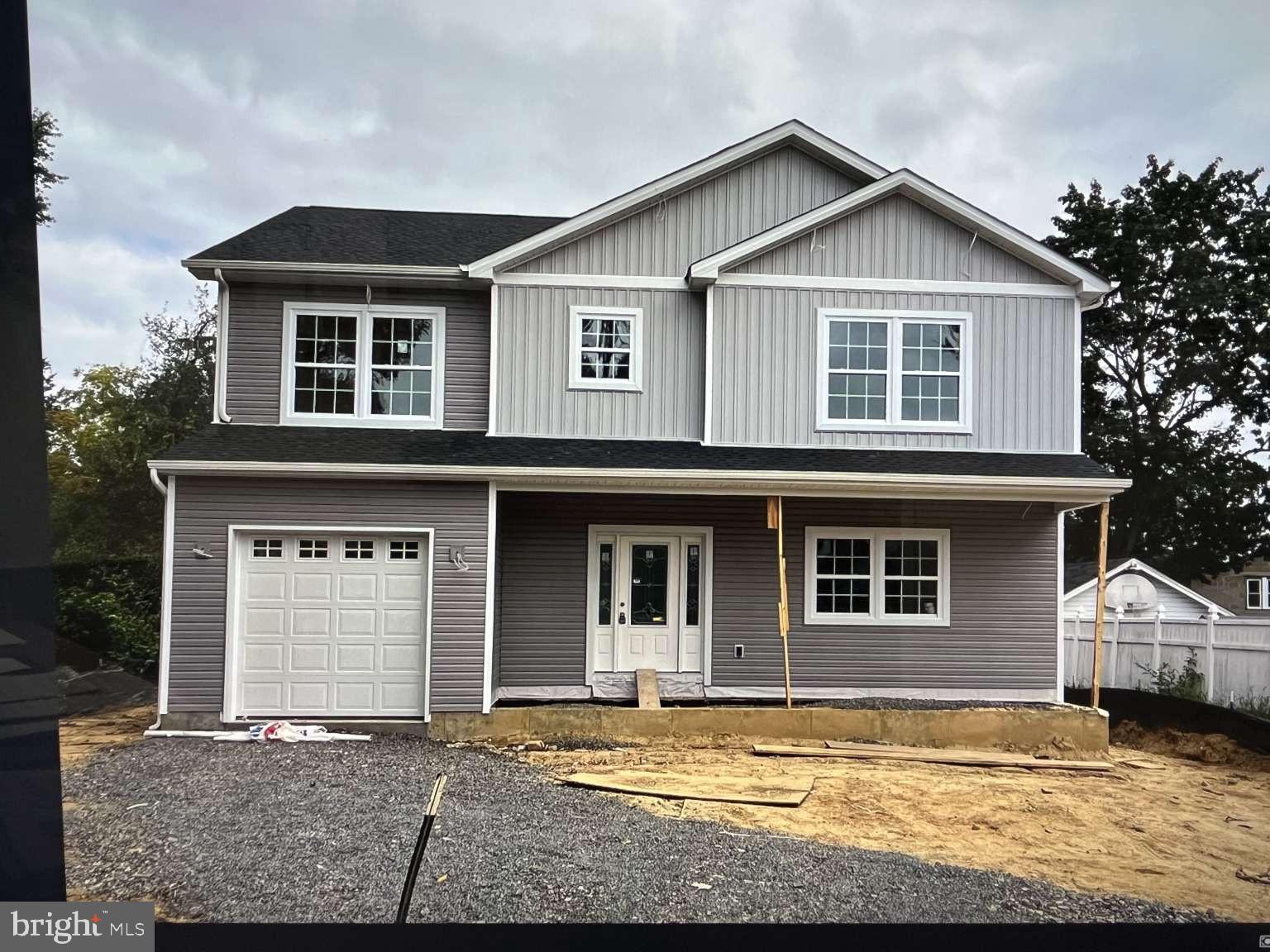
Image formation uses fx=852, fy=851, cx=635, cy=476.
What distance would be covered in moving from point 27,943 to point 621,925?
73.1 inches

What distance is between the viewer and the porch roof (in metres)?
7.61

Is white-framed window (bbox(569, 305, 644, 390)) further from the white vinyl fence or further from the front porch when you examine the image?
the white vinyl fence

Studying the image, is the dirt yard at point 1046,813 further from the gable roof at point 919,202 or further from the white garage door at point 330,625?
the gable roof at point 919,202

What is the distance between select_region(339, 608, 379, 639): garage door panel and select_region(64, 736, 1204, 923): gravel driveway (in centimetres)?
266

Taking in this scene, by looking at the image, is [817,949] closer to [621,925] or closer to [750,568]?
[621,925]

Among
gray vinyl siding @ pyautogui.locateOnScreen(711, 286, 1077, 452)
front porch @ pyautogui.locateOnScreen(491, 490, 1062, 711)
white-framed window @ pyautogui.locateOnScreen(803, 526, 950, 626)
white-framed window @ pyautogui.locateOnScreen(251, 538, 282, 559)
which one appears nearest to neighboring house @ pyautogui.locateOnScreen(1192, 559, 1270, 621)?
gray vinyl siding @ pyautogui.locateOnScreen(711, 286, 1077, 452)

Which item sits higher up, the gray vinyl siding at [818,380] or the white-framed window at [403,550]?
the gray vinyl siding at [818,380]

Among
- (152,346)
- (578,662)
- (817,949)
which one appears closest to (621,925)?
(817,949)

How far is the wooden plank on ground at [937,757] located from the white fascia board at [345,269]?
5427 millimetres

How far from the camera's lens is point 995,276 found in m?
8.74

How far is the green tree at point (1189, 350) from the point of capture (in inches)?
148

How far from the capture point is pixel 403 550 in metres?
7.86

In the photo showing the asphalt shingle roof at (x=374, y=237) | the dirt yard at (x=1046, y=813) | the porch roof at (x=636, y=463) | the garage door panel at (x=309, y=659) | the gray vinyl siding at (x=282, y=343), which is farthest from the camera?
the gray vinyl siding at (x=282, y=343)

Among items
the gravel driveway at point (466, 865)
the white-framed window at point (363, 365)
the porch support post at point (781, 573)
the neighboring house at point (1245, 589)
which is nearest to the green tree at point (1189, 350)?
the neighboring house at point (1245, 589)
